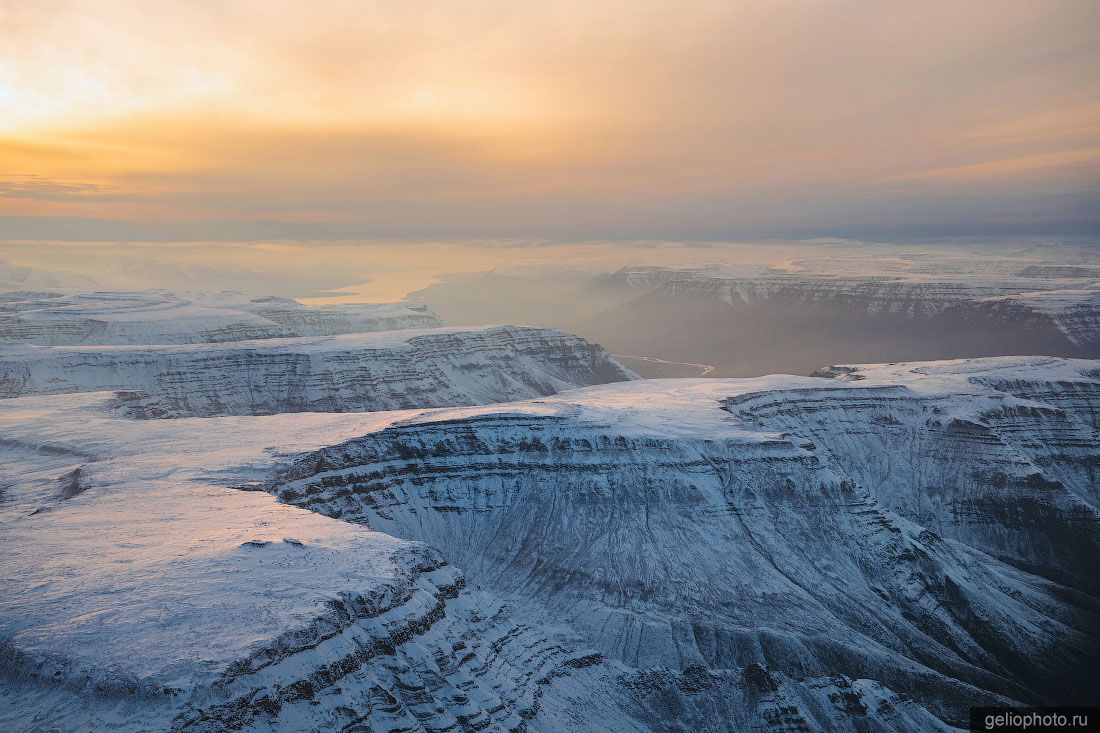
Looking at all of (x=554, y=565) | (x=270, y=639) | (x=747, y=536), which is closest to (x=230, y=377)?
(x=554, y=565)

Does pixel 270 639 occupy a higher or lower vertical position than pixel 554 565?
higher

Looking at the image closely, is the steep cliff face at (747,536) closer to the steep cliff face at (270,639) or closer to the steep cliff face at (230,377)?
the steep cliff face at (270,639)

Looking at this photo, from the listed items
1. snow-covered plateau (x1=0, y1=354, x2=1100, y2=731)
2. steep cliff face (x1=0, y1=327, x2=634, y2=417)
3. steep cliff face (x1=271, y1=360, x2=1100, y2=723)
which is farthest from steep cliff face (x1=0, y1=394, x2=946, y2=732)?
steep cliff face (x1=0, y1=327, x2=634, y2=417)

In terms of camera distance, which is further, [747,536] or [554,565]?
[747,536]

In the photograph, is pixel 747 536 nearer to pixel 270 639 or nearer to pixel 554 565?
pixel 554 565

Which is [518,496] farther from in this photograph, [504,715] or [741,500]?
[504,715]

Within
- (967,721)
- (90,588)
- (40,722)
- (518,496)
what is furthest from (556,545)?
(40,722)

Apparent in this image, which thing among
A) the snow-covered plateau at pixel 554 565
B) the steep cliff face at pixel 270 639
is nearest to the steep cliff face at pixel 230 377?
the snow-covered plateau at pixel 554 565
